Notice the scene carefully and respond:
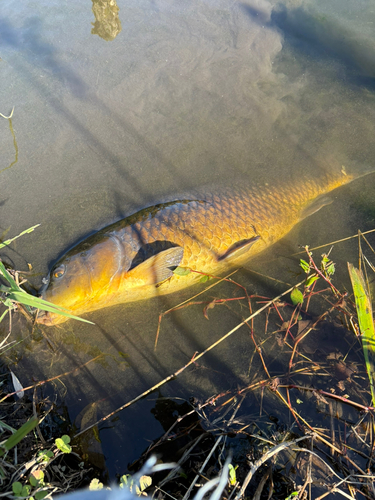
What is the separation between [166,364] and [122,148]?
2.52m

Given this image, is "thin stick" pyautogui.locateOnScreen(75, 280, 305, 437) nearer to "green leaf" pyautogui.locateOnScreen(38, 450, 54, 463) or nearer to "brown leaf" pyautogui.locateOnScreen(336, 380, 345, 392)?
"green leaf" pyautogui.locateOnScreen(38, 450, 54, 463)

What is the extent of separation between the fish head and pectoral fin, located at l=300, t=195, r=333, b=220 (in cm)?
194

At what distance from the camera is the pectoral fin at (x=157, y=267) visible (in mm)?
2631

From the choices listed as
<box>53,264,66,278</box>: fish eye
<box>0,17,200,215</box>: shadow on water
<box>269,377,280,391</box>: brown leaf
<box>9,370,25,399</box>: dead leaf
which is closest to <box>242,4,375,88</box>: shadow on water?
<box>0,17,200,215</box>: shadow on water

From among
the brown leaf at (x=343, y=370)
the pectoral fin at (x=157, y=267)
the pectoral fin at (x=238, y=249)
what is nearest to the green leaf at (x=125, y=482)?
the pectoral fin at (x=157, y=267)

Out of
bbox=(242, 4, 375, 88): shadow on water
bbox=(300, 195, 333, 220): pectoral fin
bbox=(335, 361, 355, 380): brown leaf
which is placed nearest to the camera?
bbox=(335, 361, 355, 380): brown leaf

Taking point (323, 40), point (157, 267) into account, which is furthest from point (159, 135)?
point (323, 40)

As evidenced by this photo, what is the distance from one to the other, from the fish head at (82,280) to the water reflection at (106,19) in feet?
13.1

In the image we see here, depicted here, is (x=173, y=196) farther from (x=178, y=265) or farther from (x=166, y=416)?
(x=166, y=416)

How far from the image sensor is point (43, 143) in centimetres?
371

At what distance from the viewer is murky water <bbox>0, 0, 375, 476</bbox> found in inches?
95.4

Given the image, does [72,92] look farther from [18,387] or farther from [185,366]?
[185,366]

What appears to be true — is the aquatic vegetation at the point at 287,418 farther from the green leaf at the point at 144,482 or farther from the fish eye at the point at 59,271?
the fish eye at the point at 59,271

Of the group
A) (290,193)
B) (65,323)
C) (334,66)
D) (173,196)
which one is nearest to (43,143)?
(173,196)
